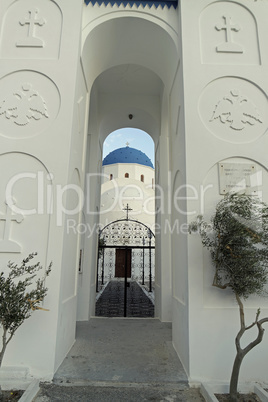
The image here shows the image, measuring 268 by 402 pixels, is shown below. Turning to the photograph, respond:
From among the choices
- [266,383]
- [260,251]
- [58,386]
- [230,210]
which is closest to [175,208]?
[230,210]

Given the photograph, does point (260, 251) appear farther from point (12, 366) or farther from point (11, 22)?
point (11, 22)

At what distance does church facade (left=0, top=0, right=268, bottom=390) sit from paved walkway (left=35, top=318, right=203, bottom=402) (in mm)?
244

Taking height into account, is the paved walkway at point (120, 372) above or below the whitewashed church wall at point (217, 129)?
below

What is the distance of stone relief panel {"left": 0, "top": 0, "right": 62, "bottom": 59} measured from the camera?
494 centimetres

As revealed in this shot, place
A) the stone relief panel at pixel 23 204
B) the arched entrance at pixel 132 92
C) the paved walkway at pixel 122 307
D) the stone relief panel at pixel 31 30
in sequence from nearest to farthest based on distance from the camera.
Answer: the stone relief panel at pixel 23 204
the stone relief panel at pixel 31 30
the arched entrance at pixel 132 92
the paved walkway at pixel 122 307

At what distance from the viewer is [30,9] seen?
202 inches

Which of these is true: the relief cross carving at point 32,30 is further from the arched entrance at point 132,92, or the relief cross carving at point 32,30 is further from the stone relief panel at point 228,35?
the stone relief panel at point 228,35

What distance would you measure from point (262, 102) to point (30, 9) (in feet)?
15.1

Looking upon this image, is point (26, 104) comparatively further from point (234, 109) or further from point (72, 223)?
point (234, 109)

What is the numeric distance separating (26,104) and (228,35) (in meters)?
3.84

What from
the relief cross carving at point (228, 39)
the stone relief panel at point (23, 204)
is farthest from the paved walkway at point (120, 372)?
the relief cross carving at point (228, 39)

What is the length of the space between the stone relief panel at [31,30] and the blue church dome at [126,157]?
27144 mm

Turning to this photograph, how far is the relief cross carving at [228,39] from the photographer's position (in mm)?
4953

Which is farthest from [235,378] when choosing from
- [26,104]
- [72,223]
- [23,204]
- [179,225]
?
[26,104]
